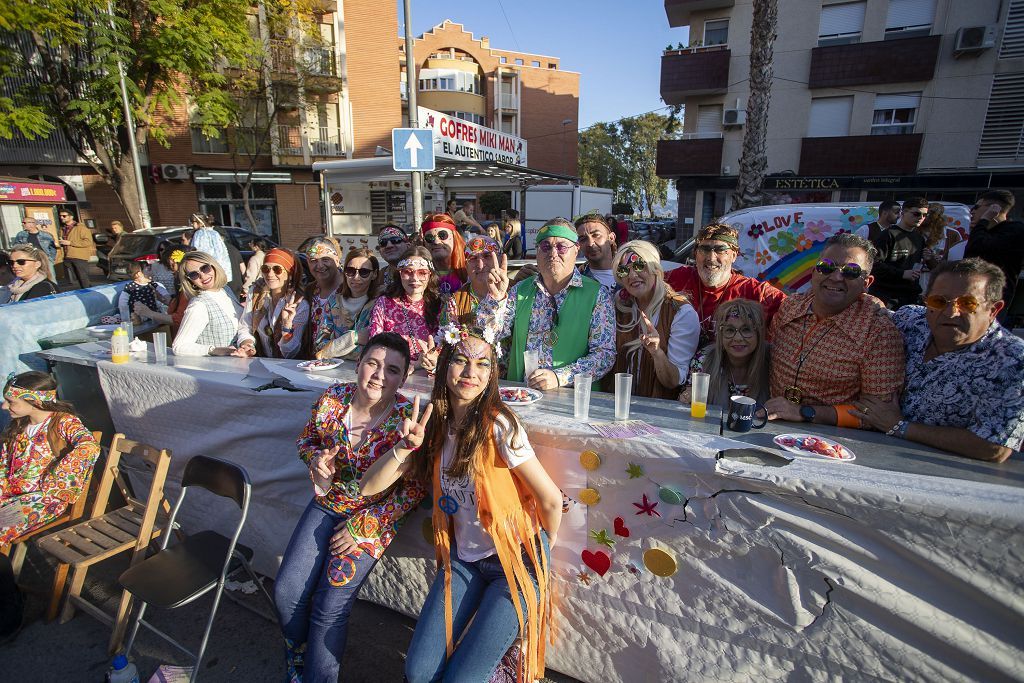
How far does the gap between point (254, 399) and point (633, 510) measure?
7.25ft

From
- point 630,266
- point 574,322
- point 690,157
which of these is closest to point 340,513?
point 574,322

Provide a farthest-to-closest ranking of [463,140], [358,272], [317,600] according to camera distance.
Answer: [463,140] → [358,272] → [317,600]

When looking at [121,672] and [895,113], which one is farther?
[895,113]

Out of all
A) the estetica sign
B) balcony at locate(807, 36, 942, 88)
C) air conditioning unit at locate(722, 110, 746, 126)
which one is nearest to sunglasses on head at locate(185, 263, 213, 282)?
the estetica sign

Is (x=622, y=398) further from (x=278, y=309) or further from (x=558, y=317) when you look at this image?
(x=278, y=309)

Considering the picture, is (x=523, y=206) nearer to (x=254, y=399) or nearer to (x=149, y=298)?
(x=149, y=298)

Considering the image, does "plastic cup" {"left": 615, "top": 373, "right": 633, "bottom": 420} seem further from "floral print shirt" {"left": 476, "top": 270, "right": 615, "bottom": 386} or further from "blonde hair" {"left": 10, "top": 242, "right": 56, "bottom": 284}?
"blonde hair" {"left": 10, "top": 242, "right": 56, "bottom": 284}

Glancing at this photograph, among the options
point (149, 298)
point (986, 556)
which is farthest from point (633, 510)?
point (149, 298)

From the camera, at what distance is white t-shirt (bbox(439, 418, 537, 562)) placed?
2.10 meters

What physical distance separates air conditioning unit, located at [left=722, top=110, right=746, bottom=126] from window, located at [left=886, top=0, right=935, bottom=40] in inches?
172

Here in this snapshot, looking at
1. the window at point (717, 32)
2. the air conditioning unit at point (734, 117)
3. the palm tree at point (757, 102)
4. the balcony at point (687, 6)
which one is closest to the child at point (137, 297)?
the palm tree at point (757, 102)

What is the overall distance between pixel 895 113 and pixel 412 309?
1939 cm

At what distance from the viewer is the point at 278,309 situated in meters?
3.98

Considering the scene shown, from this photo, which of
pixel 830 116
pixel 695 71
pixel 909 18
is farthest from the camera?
pixel 695 71
